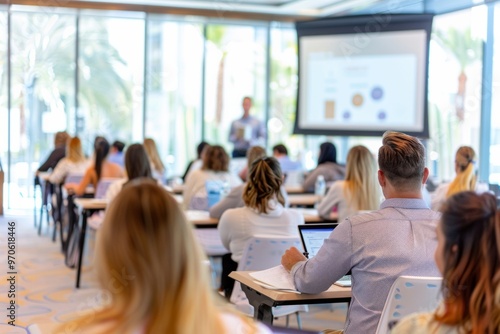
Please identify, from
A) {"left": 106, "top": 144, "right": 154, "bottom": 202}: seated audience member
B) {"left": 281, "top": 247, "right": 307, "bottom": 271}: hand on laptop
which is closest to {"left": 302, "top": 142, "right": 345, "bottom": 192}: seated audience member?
{"left": 106, "top": 144, "right": 154, "bottom": 202}: seated audience member

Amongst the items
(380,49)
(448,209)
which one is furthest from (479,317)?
(380,49)

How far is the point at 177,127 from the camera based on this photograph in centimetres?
1289

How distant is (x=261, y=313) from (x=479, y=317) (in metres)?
1.71

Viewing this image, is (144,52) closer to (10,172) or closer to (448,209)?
(10,172)

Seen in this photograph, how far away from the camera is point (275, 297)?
309 centimetres

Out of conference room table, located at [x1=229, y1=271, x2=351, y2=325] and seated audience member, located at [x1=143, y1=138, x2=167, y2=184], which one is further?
seated audience member, located at [x1=143, y1=138, x2=167, y2=184]

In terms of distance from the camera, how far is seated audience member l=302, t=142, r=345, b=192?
7750 millimetres

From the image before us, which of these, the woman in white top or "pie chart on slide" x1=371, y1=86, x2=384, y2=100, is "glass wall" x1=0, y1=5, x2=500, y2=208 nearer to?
"pie chart on slide" x1=371, y1=86, x2=384, y2=100

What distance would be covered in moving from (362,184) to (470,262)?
3843 mm

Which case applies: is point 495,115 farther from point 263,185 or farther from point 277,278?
point 277,278

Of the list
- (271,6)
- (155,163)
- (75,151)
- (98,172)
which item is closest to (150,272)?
(98,172)

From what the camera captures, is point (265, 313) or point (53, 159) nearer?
point (265, 313)

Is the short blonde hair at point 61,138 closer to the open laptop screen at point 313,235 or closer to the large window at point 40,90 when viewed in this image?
the large window at point 40,90

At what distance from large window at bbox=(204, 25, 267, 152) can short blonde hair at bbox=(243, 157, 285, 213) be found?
28.0 ft
